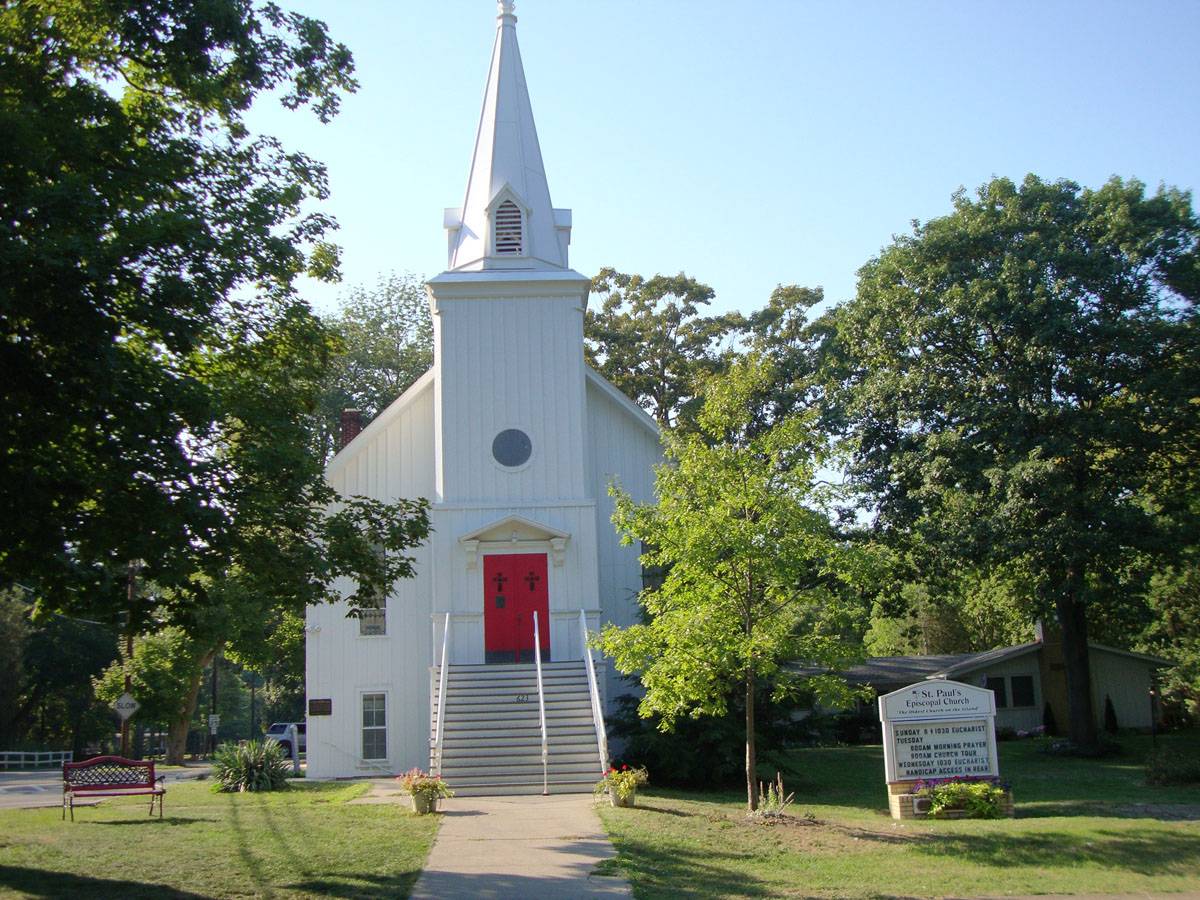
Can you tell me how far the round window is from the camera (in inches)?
974

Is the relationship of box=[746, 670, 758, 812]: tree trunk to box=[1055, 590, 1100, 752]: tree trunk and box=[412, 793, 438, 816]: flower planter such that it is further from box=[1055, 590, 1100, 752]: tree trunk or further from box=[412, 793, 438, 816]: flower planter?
box=[1055, 590, 1100, 752]: tree trunk

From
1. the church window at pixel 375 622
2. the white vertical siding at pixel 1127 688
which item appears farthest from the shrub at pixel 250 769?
the white vertical siding at pixel 1127 688

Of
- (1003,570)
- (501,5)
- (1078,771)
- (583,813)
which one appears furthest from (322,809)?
(501,5)

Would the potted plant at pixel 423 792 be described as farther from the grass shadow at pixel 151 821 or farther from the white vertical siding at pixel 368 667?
the white vertical siding at pixel 368 667

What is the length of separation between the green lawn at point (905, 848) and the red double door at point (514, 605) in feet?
19.2

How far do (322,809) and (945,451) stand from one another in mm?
15311

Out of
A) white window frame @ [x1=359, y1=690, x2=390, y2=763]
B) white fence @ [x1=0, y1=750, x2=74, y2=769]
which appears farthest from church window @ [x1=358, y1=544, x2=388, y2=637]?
white fence @ [x1=0, y1=750, x2=74, y2=769]

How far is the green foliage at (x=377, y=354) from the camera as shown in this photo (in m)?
43.7

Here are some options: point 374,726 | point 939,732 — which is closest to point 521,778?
point 374,726

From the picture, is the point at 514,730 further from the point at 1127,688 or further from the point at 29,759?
the point at 29,759

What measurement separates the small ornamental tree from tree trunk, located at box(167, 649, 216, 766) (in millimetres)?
28105

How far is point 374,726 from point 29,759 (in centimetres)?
3177

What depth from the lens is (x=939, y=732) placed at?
1625 centimetres

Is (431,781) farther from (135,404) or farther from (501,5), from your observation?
(501,5)
